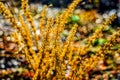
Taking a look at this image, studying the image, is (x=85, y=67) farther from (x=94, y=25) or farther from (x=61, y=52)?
(x=94, y=25)

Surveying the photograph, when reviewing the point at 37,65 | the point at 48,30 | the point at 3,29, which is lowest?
the point at 3,29

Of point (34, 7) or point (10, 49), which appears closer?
point (10, 49)

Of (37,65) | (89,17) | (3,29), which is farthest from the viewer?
(89,17)

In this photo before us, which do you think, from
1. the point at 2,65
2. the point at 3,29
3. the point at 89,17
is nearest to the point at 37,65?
the point at 2,65

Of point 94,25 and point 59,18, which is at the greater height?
point 59,18

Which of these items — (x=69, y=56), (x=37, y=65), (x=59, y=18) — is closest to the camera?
(x=59, y=18)

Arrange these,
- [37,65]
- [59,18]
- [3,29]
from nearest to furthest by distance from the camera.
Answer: [59,18]
[37,65]
[3,29]

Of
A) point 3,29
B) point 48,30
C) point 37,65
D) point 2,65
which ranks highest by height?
point 48,30

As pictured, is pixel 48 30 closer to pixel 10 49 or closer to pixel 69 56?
pixel 69 56

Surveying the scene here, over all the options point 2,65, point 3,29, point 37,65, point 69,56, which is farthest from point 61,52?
point 3,29
